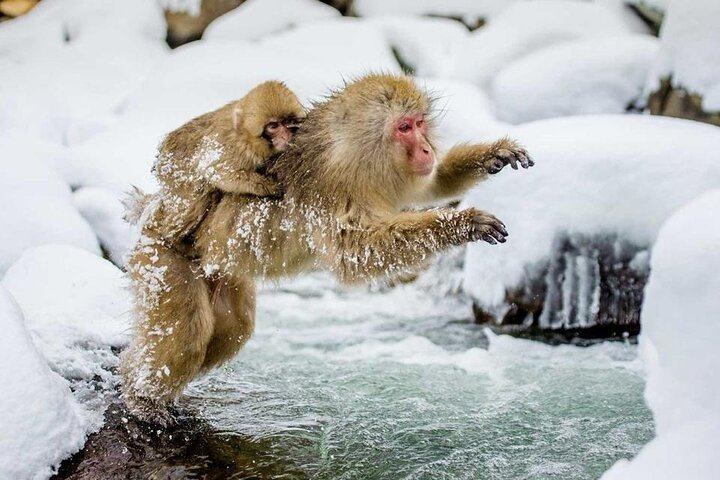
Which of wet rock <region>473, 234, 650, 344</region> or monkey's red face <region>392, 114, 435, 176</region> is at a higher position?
monkey's red face <region>392, 114, 435, 176</region>

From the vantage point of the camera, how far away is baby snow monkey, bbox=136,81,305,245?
11.8ft

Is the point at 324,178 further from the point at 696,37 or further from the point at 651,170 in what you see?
the point at 696,37

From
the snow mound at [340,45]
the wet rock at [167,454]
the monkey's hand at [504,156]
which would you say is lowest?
the wet rock at [167,454]

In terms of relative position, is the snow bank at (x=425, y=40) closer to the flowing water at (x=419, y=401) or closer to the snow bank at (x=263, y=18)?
the snow bank at (x=263, y=18)

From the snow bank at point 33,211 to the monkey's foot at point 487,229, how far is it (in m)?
3.77

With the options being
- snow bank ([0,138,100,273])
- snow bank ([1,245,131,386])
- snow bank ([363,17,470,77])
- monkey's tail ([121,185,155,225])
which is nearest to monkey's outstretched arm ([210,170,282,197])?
monkey's tail ([121,185,155,225])

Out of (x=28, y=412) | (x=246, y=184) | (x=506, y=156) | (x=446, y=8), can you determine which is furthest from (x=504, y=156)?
(x=446, y=8)

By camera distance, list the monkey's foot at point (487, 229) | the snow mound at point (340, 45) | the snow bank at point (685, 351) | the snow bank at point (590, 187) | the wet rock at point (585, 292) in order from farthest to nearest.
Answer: the snow mound at point (340, 45) < the wet rock at point (585, 292) < the snow bank at point (590, 187) < the monkey's foot at point (487, 229) < the snow bank at point (685, 351)

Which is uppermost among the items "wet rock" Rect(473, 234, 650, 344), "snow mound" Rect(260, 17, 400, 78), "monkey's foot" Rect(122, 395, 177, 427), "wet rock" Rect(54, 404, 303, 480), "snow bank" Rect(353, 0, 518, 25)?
"snow bank" Rect(353, 0, 518, 25)

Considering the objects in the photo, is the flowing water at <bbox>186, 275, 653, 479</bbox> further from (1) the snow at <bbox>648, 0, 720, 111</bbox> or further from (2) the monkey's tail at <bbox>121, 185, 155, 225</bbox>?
(1) the snow at <bbox>648, 0, 720, 111</bbox>

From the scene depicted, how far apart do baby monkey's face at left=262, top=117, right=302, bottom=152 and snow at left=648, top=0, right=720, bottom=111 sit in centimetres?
414

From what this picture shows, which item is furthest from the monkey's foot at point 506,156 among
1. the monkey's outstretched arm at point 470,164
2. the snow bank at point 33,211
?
the snow bank at point 33,211

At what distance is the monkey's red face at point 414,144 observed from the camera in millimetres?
3406

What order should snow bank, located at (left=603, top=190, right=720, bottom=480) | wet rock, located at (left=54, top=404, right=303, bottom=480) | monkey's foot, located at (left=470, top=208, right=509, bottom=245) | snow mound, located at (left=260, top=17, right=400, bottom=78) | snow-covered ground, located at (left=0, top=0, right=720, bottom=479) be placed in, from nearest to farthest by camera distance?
snow bank, located at (left=603, top=190, right=720, bottom=480) < snow-covered ground, located at (left=0, top=0, right=720, bottom=479) < monkey's foot, located at (left=470, top=208, right=509, bottom=245) < wet rock, located at (left=54, top=404, right=303, bottom=480) < snow mound, located at (left=260, top=17, right=400, bottom=78)
